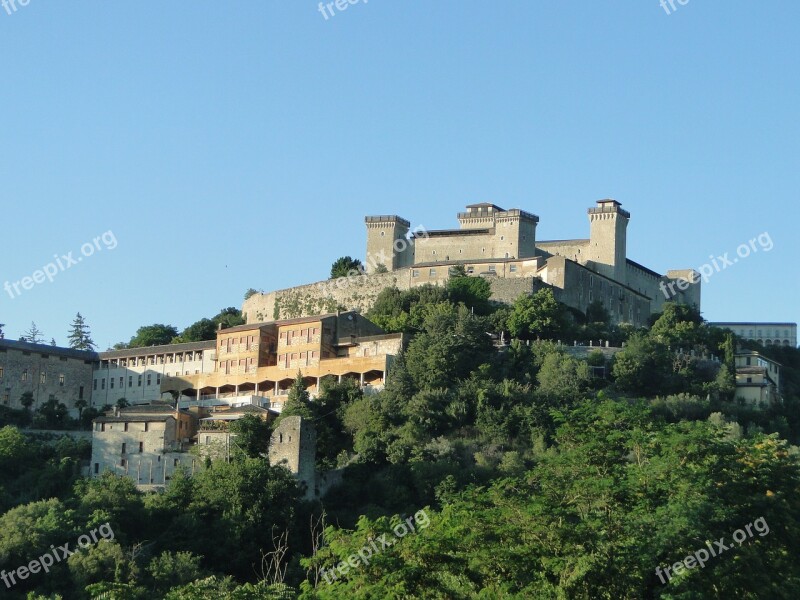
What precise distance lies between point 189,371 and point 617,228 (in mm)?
33059

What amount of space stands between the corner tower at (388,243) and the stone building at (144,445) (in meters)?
33.1

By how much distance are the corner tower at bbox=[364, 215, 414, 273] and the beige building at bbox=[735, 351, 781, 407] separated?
24.9 m

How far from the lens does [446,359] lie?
73.3 m

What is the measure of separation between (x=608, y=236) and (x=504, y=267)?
1148 cm

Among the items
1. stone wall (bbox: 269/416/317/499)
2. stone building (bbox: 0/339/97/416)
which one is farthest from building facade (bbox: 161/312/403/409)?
stone wall (bbox: 269/416/317/499)

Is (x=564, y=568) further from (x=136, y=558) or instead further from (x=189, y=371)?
(x=189, y=371)

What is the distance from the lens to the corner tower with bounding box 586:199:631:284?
99500 millimetres

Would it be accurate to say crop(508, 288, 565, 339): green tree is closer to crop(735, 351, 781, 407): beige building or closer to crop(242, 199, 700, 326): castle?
crop(242, 199, 700, 326): castle

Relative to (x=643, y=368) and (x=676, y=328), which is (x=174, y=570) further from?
(x=676, y=328)

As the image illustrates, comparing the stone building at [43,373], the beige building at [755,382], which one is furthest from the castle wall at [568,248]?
the stone building at [43,373]

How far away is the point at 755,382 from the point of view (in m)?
79.9

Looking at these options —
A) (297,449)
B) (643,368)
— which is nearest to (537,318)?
(643,368)

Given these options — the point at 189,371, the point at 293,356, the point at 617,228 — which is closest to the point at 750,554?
the point at 293,356

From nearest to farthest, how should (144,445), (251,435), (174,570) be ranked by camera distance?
(174,570) < (251,435) < (144,445)
